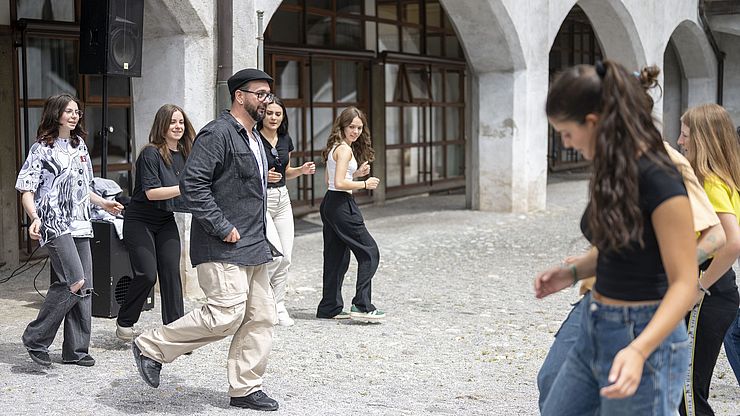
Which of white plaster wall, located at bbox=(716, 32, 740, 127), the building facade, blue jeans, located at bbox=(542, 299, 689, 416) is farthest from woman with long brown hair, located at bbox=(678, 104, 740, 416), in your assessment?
white plaster wall, located at bbox=(716, 32, 740, 127)

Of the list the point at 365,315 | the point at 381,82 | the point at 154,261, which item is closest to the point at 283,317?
the point at 365,315

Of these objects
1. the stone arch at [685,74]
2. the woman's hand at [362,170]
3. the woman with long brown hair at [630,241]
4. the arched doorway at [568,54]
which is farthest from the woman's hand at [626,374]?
the arched doorway at [568,54]

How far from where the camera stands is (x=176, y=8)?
7.99m

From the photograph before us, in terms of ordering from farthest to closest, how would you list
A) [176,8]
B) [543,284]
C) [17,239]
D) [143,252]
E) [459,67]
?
[459,67], [17,239], [176,8], [143,252], [543,284]

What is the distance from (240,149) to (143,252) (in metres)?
1.41

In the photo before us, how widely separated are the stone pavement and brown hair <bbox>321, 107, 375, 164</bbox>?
1.15 metres

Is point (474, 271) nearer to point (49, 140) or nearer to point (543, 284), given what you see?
point (49, 140)

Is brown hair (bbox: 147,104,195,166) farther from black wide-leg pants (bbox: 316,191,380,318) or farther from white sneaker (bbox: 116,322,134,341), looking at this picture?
black wide-leg pants (bbox: 316,191,380,318)

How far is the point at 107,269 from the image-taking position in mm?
6977

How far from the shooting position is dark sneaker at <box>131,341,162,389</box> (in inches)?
198

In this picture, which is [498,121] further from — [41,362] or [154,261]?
[41,362]

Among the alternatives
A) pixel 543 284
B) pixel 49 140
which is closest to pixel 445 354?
pixel 49 140

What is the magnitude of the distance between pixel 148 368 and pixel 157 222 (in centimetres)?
136

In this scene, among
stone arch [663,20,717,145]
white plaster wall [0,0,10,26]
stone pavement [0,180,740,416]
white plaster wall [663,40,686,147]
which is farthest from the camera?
white plaster wall [663,40,686,147]
